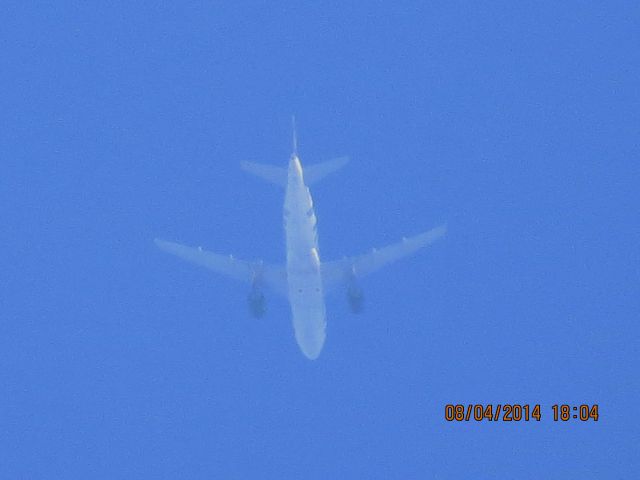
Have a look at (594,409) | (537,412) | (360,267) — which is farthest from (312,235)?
(594,409)

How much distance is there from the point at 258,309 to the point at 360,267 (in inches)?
256

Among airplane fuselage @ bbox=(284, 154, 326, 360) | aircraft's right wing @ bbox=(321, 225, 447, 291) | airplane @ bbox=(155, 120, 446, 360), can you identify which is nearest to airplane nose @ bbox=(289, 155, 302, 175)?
airplane fuselage @ bbox=(284, 154, 326, 360)

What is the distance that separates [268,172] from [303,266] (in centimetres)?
551

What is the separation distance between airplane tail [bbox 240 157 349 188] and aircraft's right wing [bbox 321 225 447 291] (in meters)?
7.92

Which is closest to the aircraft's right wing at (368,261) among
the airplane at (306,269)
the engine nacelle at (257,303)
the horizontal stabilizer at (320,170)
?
the airplane at (306,269)

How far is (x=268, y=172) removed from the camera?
62750 millimetres

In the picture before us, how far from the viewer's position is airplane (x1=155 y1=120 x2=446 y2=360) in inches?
2464

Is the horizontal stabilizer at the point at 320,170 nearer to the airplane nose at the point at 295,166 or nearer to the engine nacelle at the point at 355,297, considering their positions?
the airplane nose at the point at 295,166

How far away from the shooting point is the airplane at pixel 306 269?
62594 millimetres

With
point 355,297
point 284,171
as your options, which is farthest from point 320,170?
point 355,297

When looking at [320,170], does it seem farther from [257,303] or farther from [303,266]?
[257,303]

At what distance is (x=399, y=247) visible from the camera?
6838cm

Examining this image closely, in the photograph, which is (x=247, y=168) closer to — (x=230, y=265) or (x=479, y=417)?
(x=230, y=265)

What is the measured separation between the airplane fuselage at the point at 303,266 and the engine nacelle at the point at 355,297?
80.0 inches
